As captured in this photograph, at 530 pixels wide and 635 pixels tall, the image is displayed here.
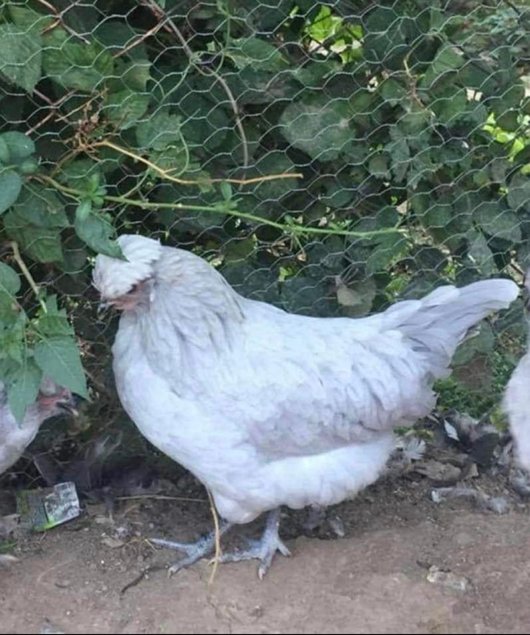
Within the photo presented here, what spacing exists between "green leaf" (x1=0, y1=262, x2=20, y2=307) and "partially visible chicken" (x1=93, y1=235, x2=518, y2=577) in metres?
0.18

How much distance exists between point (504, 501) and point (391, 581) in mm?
638

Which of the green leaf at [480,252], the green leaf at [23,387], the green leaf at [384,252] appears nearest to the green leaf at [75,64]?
the green leaf at [23,387]

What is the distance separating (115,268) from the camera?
2.29 meters

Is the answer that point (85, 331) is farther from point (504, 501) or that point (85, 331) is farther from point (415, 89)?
point (504, 501)

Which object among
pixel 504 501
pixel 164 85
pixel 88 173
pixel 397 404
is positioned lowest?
pixel 504 501

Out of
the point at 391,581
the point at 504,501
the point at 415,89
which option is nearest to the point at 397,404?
the point at 391,581

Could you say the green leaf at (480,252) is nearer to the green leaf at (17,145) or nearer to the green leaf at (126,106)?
the green leaf at (126,106)

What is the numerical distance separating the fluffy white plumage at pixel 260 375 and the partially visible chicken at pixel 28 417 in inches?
6.9

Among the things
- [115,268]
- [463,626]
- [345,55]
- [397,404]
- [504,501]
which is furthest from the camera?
[504,501]

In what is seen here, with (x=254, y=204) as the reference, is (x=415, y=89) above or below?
above

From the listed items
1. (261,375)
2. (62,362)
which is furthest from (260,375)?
(62,362)

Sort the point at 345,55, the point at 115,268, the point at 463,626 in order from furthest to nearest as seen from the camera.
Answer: the point at 345,55 < the point at 115,268 < the point at 463,626

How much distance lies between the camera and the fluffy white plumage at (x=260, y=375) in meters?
2.32

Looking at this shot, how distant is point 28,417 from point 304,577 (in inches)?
29.8
